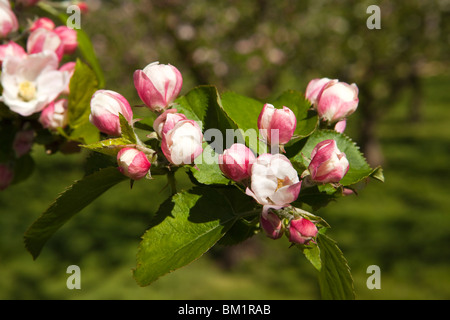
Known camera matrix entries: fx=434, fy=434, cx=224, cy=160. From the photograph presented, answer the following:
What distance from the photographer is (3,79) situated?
100 cm

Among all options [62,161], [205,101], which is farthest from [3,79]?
[62,161]

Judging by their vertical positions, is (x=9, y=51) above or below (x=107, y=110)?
above

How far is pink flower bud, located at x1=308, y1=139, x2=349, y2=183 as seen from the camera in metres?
0.75

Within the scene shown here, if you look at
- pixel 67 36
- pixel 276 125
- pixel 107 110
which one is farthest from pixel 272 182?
pixel 67 36

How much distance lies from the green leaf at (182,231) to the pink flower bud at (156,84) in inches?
7.4

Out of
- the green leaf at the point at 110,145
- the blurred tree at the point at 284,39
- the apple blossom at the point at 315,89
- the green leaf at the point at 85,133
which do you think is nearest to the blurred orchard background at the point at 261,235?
the blurred tree at the point at 284,39

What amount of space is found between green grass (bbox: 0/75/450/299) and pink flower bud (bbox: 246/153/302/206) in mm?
4295

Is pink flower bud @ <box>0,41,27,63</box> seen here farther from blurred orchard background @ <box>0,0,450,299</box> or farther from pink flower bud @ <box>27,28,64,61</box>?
blurred orchard background @ <box>0,0,450,299</box>

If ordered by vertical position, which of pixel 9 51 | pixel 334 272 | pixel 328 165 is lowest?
pixel 334 272

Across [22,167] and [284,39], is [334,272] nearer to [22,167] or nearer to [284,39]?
[22,167]

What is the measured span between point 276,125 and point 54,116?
0.57 m

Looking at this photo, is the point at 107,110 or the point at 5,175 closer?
the point at 107,110

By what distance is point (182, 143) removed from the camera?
73 centimetres

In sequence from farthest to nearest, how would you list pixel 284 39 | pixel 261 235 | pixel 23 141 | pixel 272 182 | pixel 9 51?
pixel 261 235 < pixel 284 39 < pixel 23 141 < pixel 9 51 < pixel 272 182
